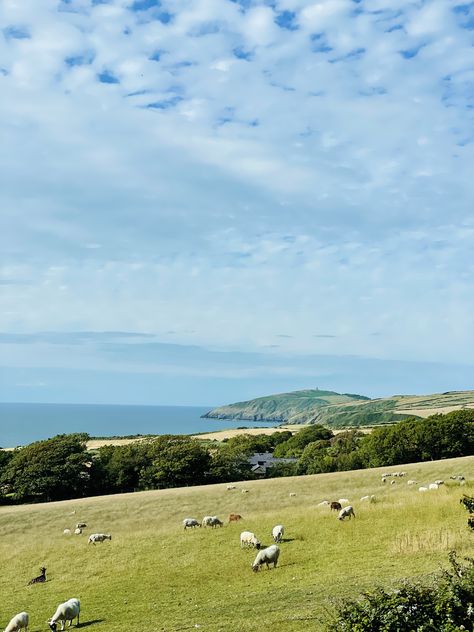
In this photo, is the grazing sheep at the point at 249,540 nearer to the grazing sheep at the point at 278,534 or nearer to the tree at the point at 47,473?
the grazing sheep at the point at 278,534

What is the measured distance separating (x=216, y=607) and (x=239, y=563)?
739cm

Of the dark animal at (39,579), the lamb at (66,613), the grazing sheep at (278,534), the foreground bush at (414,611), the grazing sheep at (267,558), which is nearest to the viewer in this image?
the foreground bush at (414,611)

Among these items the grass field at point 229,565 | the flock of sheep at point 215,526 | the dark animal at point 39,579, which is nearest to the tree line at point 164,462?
the grass field at point 229,565

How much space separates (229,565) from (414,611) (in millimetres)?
16478

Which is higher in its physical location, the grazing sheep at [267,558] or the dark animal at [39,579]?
the grazing sheep at [267,558]

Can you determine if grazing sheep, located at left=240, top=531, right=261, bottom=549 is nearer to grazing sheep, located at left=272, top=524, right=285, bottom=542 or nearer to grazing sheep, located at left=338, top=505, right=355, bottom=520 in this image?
grazing sheep, located at left=272, top=524, right=285, bottom=542

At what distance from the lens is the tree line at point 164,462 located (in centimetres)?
8481

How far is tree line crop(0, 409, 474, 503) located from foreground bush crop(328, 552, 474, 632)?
257 ft

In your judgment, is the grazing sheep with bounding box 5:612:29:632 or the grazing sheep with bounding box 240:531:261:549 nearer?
the grazing sheep with bounding box 5:612:29:632

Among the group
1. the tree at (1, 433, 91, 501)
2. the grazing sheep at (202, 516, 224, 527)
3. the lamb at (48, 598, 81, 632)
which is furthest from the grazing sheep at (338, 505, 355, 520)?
the tree at (1, 433, 91, 501)

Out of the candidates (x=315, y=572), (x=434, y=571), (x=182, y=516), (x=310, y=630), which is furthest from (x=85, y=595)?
(x=182, y=516)

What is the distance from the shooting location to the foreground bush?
11859mm

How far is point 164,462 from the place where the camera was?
89.0 m

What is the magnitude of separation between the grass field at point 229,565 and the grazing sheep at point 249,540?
2.11 feet
